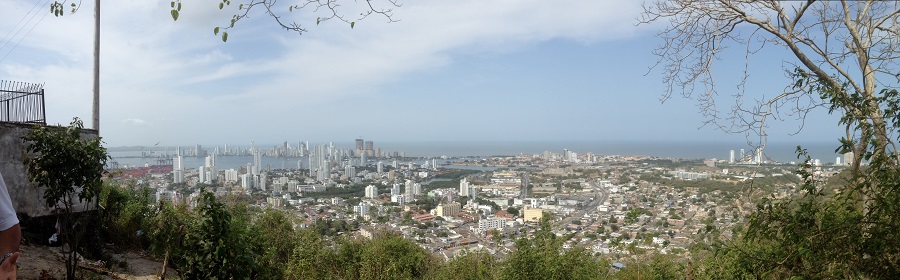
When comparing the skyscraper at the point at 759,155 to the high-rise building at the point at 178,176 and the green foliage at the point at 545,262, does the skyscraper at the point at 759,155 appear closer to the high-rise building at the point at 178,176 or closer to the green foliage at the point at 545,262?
the green foliage at the point at 545,262

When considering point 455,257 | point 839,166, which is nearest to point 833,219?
point 839,166

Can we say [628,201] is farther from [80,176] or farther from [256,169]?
[256,169]

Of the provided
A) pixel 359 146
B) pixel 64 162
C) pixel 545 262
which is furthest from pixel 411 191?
pixel 359 146

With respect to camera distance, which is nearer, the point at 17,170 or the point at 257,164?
the point at 17,170

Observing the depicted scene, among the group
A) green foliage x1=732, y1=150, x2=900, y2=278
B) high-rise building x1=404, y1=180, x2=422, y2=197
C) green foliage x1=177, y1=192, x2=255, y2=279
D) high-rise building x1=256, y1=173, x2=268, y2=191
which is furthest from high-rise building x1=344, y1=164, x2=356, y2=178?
green foliage x1=732, y1=150, x2=900, y2=278

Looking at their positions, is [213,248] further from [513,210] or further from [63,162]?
[513,210]

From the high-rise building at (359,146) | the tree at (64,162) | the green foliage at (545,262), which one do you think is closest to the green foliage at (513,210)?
the green foliage at (545,262)
